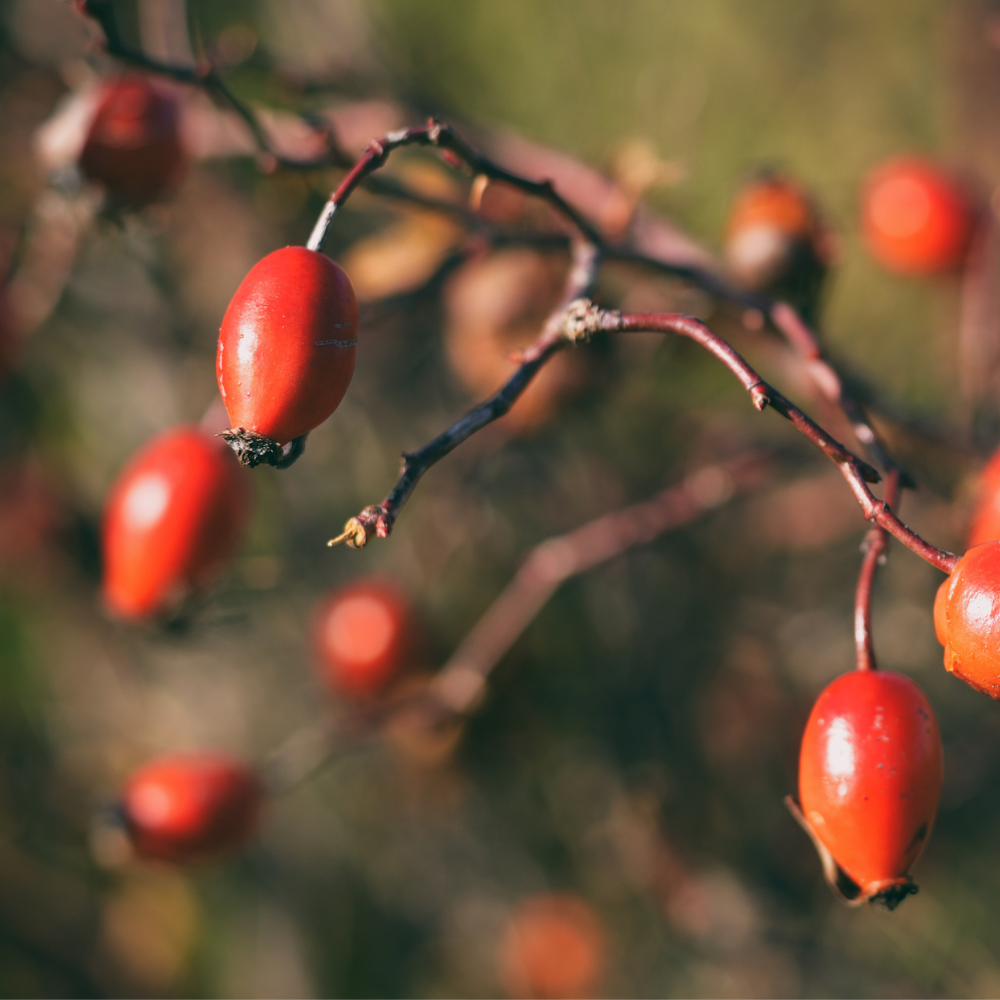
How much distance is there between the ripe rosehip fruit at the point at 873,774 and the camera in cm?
78

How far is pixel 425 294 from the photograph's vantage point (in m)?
1.23

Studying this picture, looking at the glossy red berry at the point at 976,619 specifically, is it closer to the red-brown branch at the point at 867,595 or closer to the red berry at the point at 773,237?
the red-brown branch at the point at 867,595

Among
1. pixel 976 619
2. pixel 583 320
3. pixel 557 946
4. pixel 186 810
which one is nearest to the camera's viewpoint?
pixel 976 619

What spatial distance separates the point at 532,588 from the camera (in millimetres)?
1663

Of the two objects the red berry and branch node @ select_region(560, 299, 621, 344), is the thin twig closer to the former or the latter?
branch node @ select_region(560, 299, 621, 344)

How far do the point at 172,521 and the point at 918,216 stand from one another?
61.8 inches

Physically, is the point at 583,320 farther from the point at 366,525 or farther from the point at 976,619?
the point at 976,619

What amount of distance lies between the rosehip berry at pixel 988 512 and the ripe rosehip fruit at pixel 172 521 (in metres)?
1.02

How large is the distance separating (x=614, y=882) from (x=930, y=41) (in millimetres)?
3715

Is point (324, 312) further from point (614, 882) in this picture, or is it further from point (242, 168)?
point (614, 882)

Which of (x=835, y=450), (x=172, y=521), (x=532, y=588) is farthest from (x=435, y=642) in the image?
(x=835, y=450)

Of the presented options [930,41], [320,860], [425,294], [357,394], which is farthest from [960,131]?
[320,860]

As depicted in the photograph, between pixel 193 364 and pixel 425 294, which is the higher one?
pixel 193 364

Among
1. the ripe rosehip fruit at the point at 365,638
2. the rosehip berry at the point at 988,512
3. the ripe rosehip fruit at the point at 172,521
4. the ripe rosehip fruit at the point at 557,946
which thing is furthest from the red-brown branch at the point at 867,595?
the ripe rosehip fruit at the point at 557,946
